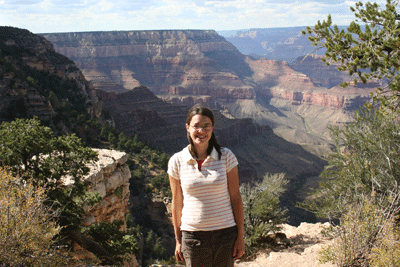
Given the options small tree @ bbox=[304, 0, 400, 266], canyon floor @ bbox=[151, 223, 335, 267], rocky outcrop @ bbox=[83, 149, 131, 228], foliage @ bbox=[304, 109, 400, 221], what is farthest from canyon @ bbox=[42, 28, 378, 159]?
small tree @ bbox=[304, 0, 400, 266]

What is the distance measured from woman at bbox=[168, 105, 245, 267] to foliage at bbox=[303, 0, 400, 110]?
19.5 ft

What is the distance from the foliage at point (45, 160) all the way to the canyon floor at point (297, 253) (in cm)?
337

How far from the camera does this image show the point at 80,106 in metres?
38.9

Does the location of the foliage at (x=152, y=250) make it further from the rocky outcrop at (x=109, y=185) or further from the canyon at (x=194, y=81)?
Result: the canyon at (x=194, y=81)

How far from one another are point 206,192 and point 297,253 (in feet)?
32.5

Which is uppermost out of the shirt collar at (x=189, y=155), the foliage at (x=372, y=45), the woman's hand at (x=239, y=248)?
the foliage at (x=372, y=45)

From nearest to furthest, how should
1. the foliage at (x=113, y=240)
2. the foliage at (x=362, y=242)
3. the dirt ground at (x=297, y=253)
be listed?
the foliage at (x=362, y=242), the foliage at (x=113, y=240), the dirt ground at (x=297, y=253)

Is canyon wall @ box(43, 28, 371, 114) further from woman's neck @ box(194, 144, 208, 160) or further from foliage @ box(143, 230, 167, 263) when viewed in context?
woman's neck @ box(194, 144, 208, 160)

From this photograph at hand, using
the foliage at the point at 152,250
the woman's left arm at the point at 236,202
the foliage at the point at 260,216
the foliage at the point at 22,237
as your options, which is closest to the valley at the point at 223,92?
the foliage at the point at 152,250

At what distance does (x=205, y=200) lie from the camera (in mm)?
4773

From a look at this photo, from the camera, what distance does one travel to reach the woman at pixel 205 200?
478 cm

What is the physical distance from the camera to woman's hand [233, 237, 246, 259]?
5.01 meters

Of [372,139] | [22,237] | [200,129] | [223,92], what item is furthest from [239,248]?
[223,92]

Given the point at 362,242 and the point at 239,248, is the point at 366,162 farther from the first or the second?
the point at 239,248
